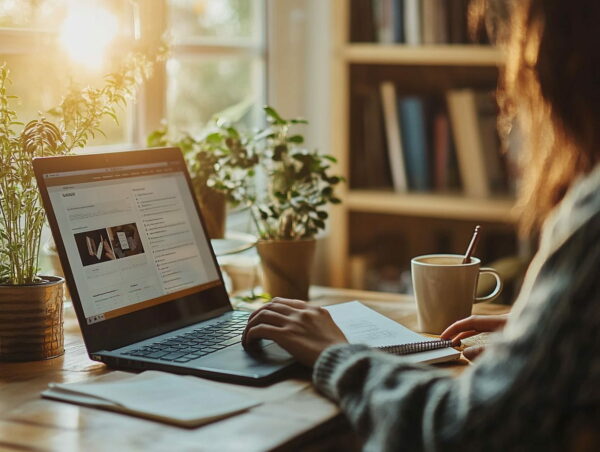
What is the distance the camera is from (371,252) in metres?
2.73

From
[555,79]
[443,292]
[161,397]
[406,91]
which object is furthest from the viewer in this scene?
[406,91]

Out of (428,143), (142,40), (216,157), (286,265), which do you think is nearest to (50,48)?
(142,40)

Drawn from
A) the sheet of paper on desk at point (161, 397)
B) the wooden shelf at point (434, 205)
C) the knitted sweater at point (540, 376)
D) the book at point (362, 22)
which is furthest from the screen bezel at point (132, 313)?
the book at point (362, 22)

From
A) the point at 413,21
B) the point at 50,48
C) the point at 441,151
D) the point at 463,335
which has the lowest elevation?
the point at 463,335

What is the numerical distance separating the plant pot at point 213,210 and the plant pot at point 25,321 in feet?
1.47

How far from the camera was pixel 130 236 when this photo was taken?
1.36 meters

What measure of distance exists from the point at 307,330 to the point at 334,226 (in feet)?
4.53

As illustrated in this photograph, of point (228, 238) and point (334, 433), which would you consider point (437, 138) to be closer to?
point (228, 238)

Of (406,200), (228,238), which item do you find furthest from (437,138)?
(228,238)

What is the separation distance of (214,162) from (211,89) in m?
0.70

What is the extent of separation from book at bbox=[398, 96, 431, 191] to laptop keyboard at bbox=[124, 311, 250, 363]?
4.06ft

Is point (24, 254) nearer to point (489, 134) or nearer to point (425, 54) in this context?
point (425, 54)

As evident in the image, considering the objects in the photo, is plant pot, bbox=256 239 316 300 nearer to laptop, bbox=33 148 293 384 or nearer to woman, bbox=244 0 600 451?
laptop, bbox=33 148 293 384

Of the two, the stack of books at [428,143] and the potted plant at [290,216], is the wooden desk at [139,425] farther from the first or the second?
the stack of books at [428,143]
